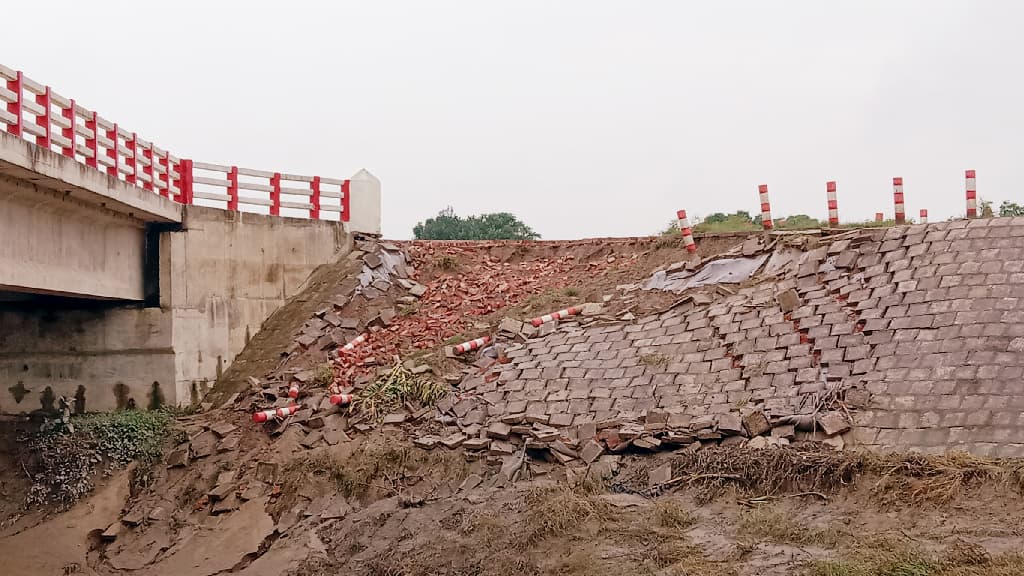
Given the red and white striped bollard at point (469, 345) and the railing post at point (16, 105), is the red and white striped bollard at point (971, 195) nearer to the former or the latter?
the red and white striped bollard at point (469, 345)

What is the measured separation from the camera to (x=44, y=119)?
11.9 m

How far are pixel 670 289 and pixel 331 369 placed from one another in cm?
564

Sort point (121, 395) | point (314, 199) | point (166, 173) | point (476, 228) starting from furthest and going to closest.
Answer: point (476, 228) → point (314, 199) → point (166, 173) → point (121, 395)

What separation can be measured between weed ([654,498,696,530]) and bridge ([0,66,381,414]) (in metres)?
8.38

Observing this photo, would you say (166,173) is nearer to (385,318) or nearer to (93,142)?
(93,142)

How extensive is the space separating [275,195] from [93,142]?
4.25 m

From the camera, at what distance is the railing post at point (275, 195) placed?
16.9m

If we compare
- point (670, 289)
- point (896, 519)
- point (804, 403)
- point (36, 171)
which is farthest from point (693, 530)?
point (36, 171)

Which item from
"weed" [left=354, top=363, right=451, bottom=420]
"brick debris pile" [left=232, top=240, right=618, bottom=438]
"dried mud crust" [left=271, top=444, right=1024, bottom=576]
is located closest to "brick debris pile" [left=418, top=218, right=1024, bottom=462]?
"weed" [left=354, top=363, right=451, bottom=420]

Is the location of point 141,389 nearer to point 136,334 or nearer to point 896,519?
point 136,334

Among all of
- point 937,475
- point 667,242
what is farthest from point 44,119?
point 937,475

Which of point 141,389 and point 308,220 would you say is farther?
point 308,220

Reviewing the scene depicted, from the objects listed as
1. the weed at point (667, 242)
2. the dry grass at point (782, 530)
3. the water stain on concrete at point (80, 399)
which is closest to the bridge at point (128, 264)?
the water stain on concrete at point (80, 399)

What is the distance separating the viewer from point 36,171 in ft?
36.6
